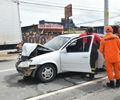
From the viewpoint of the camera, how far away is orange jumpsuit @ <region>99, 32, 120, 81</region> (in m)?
6.86

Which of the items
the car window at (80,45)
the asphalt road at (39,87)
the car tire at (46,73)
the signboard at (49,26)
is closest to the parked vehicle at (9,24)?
the asphalt road at (39,87)

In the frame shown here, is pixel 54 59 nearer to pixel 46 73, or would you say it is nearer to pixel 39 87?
pixel 46 73

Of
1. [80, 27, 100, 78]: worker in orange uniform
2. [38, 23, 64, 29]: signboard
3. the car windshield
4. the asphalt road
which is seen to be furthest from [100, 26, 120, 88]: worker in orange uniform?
[38, 23, 64, 29]: signboard

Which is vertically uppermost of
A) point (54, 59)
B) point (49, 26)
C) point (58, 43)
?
point (49, 26)

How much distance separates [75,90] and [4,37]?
48.1 feet

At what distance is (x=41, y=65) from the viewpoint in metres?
7.60

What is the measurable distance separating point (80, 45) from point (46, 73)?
146 centimetres

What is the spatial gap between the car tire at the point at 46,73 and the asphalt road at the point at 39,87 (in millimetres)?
160

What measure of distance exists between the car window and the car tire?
82cm

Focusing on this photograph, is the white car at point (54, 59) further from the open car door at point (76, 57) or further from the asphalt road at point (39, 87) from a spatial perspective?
the asphalt road at point (39, 87)

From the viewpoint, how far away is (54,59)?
782 centimetres

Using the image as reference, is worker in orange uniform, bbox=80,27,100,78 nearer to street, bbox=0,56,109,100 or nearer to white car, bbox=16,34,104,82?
white car, bbox=16,34,104,82

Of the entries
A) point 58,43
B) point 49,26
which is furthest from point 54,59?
point 49,26

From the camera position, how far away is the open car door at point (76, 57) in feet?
25.5
